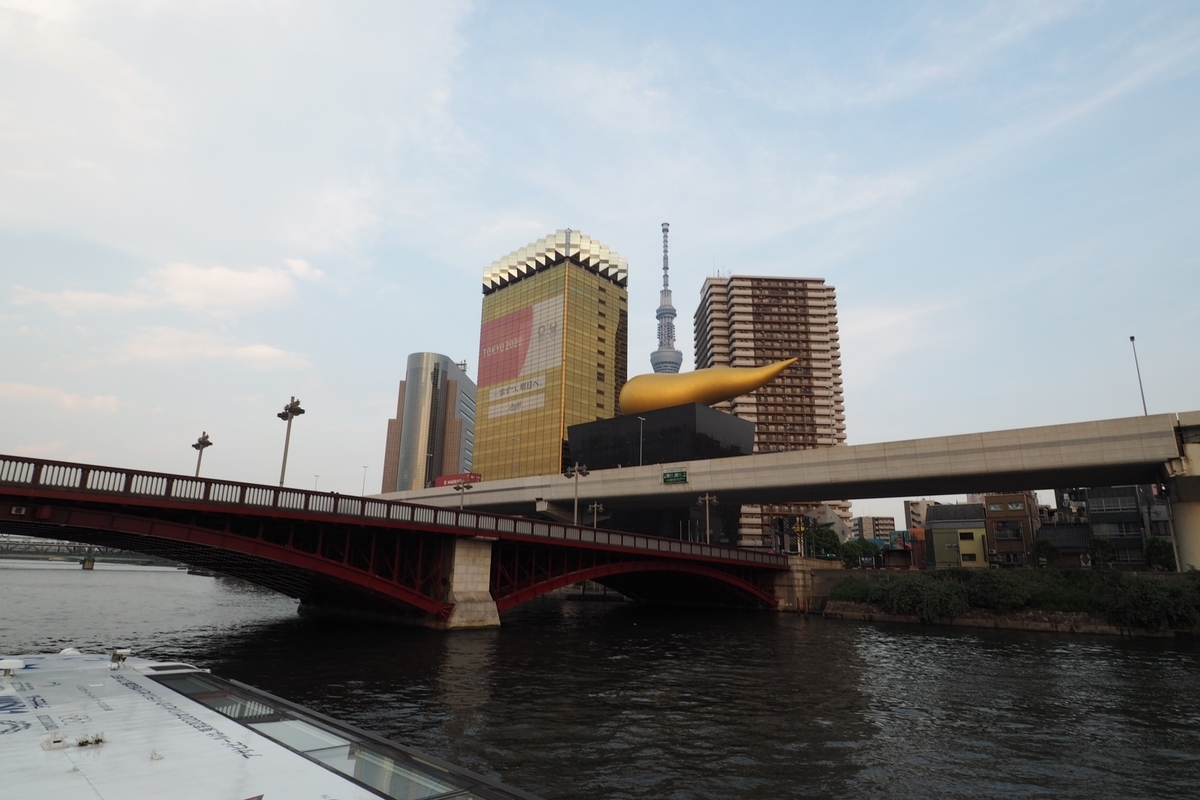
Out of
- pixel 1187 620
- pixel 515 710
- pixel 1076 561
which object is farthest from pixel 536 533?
pixel 1076 561

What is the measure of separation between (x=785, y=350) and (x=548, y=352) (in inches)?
2819

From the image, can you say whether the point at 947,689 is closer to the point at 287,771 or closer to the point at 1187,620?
the point at 287,771

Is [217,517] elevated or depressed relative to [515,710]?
elevated

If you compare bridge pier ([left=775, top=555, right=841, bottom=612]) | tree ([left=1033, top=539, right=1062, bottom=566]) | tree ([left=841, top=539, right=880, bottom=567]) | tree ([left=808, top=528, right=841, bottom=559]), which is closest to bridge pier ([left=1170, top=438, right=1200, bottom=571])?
bridge pier ([left=775, top=555, right=841, bottom=612])

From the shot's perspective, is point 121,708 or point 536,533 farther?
point 536,533

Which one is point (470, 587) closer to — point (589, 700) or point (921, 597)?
point (589, 700)

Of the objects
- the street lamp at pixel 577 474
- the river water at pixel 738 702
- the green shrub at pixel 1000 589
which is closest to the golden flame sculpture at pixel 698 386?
the street lamp at pixel 577 474

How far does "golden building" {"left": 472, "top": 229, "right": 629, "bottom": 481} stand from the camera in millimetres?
149750

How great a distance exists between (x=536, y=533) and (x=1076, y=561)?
8924 centimetres

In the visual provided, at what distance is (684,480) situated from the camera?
8200 centimetres

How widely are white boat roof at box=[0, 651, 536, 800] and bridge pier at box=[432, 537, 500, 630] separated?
28.2m

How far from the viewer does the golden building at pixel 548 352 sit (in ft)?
491

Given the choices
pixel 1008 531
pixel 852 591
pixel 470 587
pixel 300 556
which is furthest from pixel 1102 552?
pixel 300 556

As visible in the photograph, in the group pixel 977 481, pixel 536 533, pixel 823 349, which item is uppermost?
pixel 823 349
